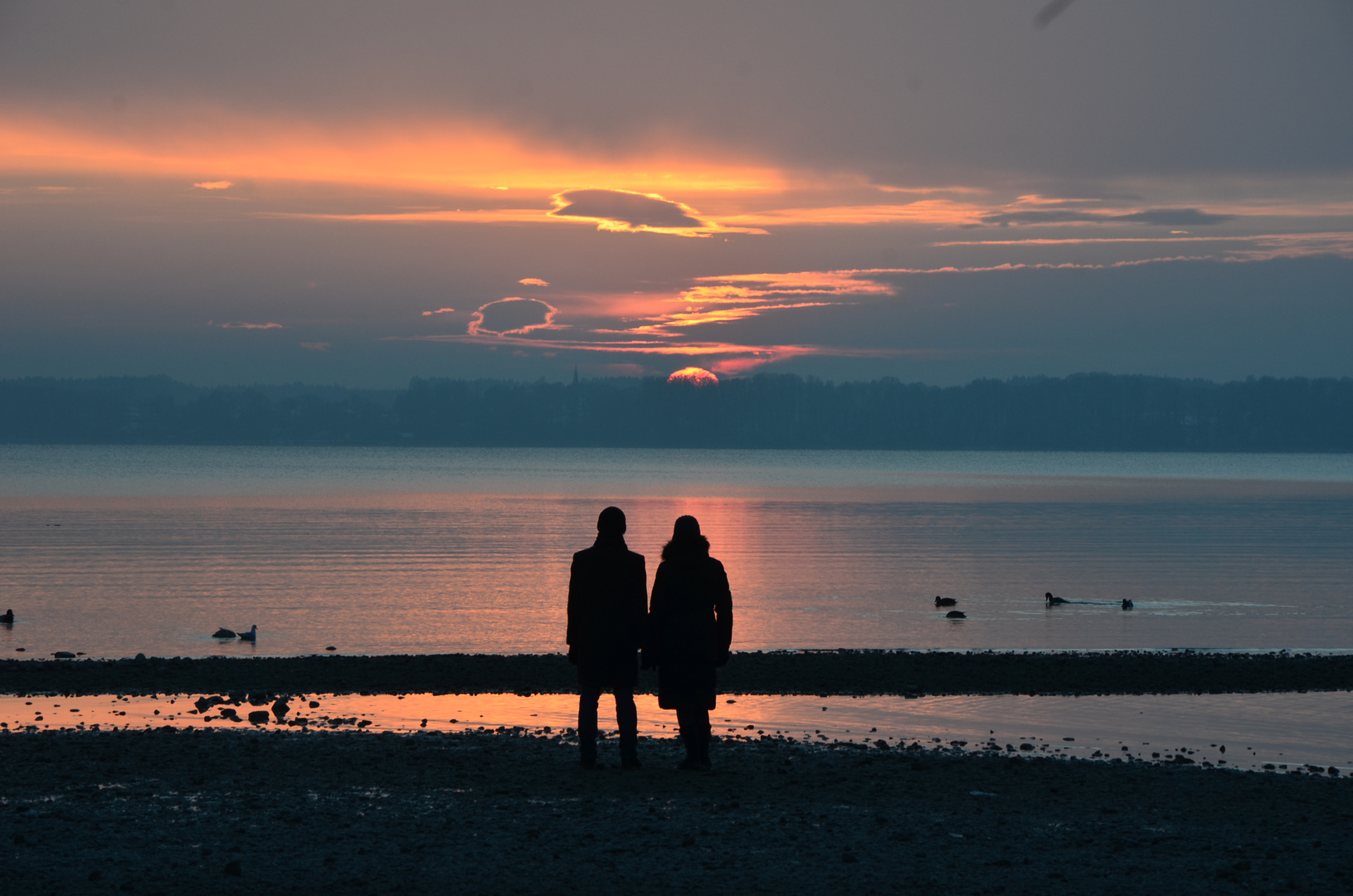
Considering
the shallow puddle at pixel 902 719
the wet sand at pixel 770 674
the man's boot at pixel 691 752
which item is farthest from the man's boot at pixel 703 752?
the wet sand at pixel 770 674

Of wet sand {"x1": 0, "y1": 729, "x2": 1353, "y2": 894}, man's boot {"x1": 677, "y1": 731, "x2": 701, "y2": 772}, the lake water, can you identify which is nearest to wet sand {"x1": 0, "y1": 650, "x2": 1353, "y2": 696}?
the lake water

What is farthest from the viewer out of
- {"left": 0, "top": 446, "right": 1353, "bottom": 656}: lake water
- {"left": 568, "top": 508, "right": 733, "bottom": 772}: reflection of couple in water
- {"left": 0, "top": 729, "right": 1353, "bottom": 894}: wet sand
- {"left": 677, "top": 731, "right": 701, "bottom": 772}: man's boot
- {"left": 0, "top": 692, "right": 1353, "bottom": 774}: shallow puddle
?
{"left": 0, "top": 446, "right": 1353, "bottom": 656}: lake water

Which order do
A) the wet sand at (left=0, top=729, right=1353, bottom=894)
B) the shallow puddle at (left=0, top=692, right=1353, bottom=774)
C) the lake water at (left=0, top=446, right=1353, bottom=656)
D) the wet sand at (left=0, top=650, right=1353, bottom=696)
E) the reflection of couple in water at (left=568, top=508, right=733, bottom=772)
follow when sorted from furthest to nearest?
the lake water at (left=0, top=446, right=1353, bottom=656) → the wet sand at (left=0, top=650, right=1353, bottom=696) → the shallow puddle at (left=0, top=692, right=1353, bottom=774) → the reflection of couple in water at (left=568, top=508, right=733, bottom=772) → the wet sand at (left=0, top=729, right=1353, bottom=894)

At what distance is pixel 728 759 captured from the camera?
1277 centimetres

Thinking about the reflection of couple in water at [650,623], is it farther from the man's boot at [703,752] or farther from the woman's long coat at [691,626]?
the man's boot at [703,752]

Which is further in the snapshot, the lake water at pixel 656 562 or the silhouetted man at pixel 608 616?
the lake water at pixel 656 562

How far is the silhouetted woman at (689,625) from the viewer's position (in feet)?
37.6

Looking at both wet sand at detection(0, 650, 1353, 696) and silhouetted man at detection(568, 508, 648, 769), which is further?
wet sand at detection(0, 650, 1353, 696)

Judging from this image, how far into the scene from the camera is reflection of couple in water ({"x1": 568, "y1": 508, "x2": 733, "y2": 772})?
1144 centimetres

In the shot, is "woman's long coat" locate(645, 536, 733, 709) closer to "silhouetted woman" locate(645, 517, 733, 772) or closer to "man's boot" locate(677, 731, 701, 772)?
"silhouetted woman" locate(645, 517, 733, 772)

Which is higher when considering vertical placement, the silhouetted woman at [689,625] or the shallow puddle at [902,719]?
the silhouetted woman at [689,625]

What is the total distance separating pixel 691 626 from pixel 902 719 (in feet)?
23.2

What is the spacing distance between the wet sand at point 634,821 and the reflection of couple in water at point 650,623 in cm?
83

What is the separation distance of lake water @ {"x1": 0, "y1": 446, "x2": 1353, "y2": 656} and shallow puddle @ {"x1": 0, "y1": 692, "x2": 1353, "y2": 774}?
27.1ft
